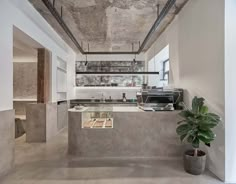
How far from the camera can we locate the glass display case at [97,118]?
471 centimetres

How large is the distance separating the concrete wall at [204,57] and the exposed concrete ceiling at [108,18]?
573 mm

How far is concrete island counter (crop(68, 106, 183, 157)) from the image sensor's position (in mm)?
4629

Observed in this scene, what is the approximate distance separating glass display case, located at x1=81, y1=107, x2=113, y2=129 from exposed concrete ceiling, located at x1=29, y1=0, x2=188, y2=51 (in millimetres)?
2349

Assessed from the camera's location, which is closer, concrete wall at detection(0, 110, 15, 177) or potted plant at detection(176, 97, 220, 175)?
potted plant at detection(176, 97, 220, 175)

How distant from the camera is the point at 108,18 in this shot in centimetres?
548

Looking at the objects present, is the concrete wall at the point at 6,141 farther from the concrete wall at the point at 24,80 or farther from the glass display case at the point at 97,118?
the concrete wall at the point at 24,80

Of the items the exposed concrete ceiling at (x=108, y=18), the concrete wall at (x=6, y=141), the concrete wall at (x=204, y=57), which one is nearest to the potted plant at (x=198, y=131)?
the concrete wall at (x=204, y=57)

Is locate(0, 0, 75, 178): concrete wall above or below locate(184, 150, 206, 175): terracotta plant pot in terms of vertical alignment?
above

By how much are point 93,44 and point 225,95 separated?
240 inches

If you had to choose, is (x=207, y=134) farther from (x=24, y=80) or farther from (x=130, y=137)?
(x=24, y=80)

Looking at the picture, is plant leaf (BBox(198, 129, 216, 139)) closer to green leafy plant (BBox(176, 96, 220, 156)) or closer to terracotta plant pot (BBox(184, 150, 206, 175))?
green leafy plant (BBox(176, 96, 220, 156))

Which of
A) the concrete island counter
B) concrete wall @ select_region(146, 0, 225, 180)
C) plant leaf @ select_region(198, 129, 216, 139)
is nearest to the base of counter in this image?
the concrete island counter

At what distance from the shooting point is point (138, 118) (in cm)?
465
